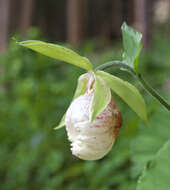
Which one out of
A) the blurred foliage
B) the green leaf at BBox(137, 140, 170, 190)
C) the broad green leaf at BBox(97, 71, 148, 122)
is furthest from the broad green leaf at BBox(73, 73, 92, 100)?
the blurred foliage

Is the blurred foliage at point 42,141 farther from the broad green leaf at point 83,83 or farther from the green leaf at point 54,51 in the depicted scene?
the green leaf at point 54,51

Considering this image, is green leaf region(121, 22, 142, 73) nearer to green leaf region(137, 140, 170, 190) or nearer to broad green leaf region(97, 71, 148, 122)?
broad green leaf region(97, 71, 148, 122)

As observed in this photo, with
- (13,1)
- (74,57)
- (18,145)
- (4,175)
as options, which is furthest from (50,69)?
(13,1)

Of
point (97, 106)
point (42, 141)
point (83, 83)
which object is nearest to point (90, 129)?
point (97, 106)

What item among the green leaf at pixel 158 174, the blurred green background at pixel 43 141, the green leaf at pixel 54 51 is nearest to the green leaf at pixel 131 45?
the green leaf at pixel 54 51

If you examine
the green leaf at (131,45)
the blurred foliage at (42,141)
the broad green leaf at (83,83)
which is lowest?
the blurred foliage at (42,141)

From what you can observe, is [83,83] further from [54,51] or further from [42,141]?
[42,141]

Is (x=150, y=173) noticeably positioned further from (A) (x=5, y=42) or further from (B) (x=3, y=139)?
(A) (x=5, y=42)
